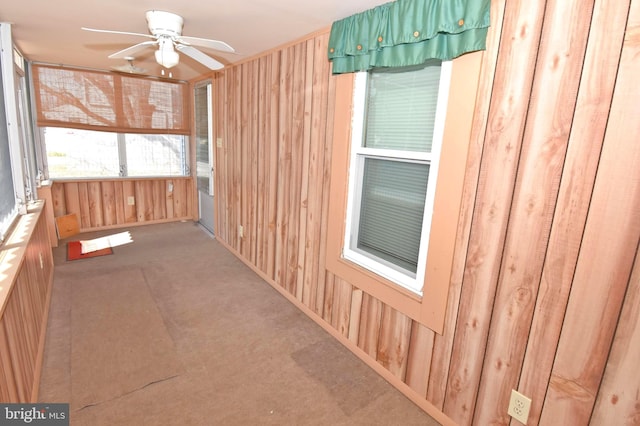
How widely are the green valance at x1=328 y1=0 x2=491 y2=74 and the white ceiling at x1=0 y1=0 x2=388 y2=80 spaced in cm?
11

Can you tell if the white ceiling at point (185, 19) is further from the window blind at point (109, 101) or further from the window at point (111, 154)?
the window at point (111, 154)

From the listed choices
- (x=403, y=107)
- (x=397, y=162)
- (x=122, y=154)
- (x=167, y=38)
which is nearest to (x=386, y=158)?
(x=397, y=162)

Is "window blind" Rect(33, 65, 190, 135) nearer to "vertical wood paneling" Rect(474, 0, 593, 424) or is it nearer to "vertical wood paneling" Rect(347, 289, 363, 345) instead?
"vertical wood paneling" Rect(347, 289, 363, 345)

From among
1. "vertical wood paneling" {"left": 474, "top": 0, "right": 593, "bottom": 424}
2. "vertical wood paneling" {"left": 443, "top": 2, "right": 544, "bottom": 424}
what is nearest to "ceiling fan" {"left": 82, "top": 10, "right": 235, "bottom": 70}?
"vertical wood paneling" {"left": 443, "top": 2, "right": 544, "bottom": 424}

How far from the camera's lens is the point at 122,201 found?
4945mm

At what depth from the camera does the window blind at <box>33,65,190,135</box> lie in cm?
415

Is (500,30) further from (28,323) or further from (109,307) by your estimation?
(109,307)

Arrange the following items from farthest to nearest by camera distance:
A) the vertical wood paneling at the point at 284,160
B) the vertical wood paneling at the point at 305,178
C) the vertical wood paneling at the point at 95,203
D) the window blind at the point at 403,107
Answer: the vertical wood paneling at the point at 95,203 → the vertical wood paneling at the point at 284,160 → the vertical wood paneling at the point at 305,178 → the window blind at the point at 403,107

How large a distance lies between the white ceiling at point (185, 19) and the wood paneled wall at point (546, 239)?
1.00m

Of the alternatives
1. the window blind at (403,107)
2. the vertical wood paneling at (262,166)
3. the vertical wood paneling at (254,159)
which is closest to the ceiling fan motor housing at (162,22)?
the vertical wood paneling at (262,166)

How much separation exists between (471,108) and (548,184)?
468 mm

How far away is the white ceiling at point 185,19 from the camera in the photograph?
203 cm

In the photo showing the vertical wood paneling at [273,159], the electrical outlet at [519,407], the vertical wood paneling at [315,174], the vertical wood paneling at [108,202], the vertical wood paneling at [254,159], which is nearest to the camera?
the electrical outlet at [519,407]

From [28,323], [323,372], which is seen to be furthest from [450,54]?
[28,323]
